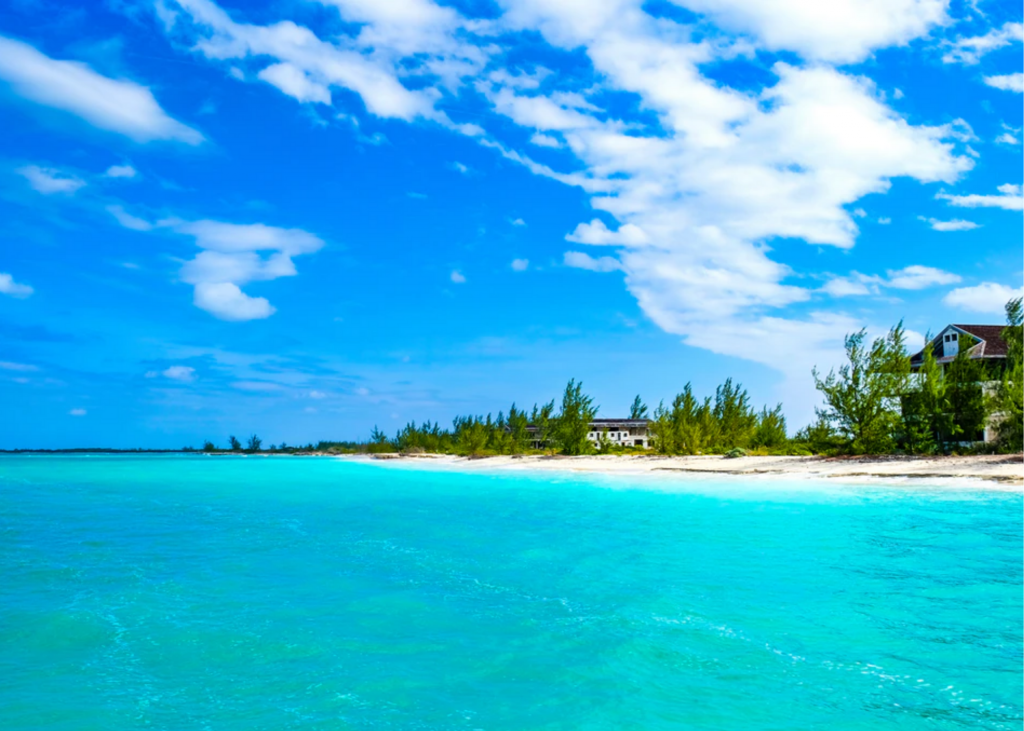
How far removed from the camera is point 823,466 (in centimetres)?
4009

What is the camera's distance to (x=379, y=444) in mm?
134000

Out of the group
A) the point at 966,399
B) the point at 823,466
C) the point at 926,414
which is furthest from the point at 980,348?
the point at 823,466

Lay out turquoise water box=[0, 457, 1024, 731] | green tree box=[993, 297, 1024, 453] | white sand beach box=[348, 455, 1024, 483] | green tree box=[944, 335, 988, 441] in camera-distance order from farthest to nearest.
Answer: green tree box=[944, 335, 988, 441] < green tree box=[993, 297, 1024, 453] < white sand beach box=[348, 455, 1024, 483] < turquoise water box=[0, 457, 1024, 731]

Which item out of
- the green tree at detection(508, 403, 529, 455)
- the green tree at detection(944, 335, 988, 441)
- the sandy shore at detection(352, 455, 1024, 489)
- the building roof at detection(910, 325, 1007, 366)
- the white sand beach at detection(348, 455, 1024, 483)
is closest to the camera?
the white sand beach at detection(348, 455, 1024, 483)

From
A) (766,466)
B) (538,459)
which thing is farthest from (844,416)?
(538,459)

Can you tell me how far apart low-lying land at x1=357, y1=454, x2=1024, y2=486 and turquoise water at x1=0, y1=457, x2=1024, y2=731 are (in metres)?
13.1

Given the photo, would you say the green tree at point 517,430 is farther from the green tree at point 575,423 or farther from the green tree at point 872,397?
the green tree at point 872,397

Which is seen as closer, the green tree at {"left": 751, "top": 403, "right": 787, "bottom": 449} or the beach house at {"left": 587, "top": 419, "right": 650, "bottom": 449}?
the green tree at {"left": 751, "top": 403, "right": 787, "bottom": 449}

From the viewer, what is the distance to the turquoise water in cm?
686

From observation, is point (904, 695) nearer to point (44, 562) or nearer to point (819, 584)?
point (819, 584)

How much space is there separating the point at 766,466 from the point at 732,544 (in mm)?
29236

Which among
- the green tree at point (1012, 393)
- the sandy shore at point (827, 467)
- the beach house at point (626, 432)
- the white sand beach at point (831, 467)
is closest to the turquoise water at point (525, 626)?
Result: the sandy shore at point (827, 467)

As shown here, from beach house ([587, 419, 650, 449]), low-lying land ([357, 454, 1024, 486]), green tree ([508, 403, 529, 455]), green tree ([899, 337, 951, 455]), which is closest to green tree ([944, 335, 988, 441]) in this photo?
green tree ([899, 337, 951, 455])

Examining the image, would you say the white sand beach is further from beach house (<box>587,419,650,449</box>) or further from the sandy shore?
beach house (<box>587,419,650,449</box>)
